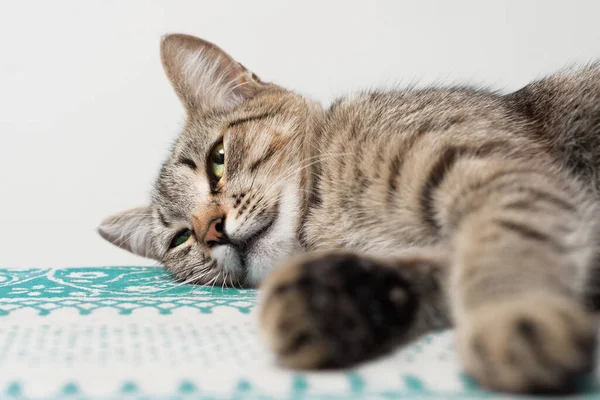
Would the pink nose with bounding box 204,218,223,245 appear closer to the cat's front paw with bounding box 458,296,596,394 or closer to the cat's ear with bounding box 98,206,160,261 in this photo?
the cat's ear with bounding box 98,206,160,261

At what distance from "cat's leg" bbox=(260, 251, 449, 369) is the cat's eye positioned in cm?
81

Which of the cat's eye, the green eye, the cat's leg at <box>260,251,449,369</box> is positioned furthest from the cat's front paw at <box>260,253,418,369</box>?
the cat's eye

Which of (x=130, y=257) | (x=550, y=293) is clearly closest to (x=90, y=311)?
(x=550, y=293)

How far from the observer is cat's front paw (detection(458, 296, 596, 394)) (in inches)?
18.3

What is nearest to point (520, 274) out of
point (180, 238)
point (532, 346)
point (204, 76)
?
point (532, 346)

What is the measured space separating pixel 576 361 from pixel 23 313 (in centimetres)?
86

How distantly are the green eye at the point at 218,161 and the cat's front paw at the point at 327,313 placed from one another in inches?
26.9

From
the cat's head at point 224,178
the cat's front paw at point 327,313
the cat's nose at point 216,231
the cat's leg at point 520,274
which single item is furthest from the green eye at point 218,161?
the cat's front paw at point 327,313

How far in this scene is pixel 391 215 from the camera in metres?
1.02

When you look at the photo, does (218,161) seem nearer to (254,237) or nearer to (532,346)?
(254,237)

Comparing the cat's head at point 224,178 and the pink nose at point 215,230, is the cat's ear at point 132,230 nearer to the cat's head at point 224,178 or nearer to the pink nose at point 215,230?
the cat's head at point 224,178

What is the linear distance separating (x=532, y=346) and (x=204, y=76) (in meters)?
1.24

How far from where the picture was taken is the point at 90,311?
960 millimetres

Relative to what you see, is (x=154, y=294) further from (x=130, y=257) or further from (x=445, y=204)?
(x=130, y=257)
